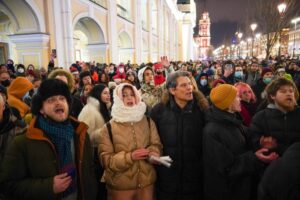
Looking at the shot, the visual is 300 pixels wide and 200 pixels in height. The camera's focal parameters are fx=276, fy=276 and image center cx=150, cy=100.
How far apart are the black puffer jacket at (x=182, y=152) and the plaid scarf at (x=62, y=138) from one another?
3.60 feet

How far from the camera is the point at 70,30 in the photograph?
13.3m

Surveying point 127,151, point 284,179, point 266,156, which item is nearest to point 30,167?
point 127,151

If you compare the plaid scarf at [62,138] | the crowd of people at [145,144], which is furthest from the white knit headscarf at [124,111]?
the plaid scarf at [62,138]

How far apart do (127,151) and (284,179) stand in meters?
1.70

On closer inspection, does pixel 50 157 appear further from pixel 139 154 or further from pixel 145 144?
pixel 145 144

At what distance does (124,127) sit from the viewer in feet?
9.96

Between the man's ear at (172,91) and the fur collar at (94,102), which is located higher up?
the man's ear at (172,91)

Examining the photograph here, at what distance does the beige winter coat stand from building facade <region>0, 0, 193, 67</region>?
386 inches

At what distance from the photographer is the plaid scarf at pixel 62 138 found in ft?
7.86

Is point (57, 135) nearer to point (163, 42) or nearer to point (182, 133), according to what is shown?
point (182, 133)

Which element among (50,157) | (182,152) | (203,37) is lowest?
(182,152)

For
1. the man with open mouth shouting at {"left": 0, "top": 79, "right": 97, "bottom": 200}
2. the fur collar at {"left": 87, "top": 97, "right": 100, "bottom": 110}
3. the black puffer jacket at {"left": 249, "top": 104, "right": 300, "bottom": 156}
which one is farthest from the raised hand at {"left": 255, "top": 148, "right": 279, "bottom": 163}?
the fur collar at {"left": 87, "top": 97, "right": 100, "bottom": 110}

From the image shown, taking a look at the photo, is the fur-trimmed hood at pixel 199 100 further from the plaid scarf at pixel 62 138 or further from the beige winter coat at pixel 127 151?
the plaid scarf at pixel 62 138

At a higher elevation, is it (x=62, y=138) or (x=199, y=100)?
(x=199, y=100)
